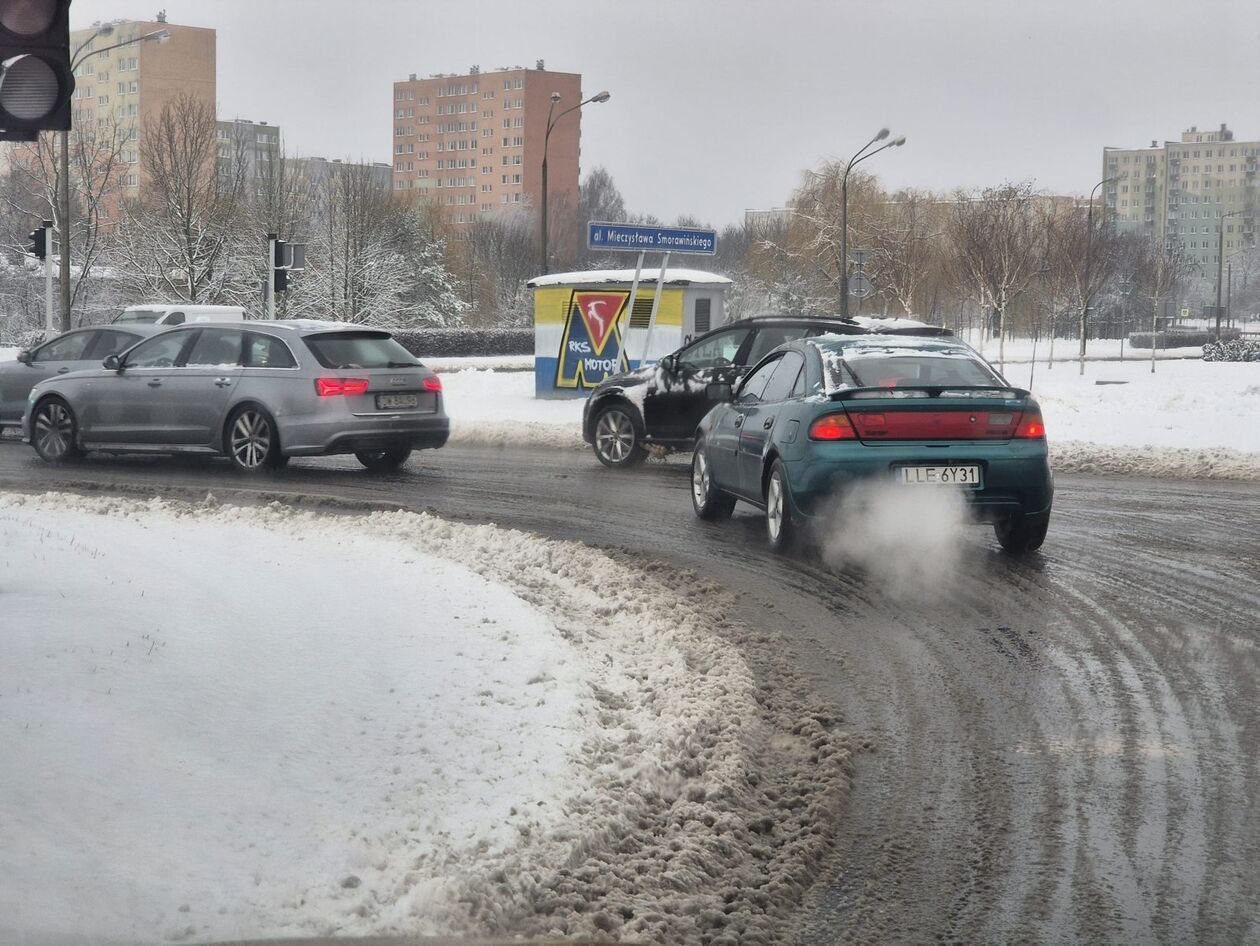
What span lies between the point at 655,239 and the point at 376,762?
1927 centimetres

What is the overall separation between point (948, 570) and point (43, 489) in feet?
26.5

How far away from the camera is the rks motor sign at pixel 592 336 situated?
84.7 feet

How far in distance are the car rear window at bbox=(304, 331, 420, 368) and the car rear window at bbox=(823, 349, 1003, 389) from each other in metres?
6.15

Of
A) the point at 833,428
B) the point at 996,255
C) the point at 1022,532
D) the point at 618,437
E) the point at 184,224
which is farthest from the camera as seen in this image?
the point at 184,224

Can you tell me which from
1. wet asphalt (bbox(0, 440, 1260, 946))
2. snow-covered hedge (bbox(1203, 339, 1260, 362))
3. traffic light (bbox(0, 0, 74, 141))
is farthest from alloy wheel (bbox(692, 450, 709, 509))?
snow-covered hedge (bbox(1203, 339, 1260, 362))

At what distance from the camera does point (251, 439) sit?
48.8 ft

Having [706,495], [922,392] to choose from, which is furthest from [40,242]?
[922,392]

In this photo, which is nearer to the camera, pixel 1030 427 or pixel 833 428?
pixel 833 428

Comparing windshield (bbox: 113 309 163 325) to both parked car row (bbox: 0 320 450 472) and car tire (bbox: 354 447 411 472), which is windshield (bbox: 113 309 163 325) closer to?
parked car row (bbox: 0 320 450 472)

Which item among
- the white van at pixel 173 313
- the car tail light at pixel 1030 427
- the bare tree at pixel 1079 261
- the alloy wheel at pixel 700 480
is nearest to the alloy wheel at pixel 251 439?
the alloy wheel at pixel 700 480

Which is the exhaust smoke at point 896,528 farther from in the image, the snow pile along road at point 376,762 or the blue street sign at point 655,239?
the blue street sign at point 655,239

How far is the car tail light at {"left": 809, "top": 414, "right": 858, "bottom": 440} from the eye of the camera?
9.38m

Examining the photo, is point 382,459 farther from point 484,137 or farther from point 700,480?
point 484,137

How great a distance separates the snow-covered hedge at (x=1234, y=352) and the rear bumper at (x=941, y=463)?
51.7 meters
